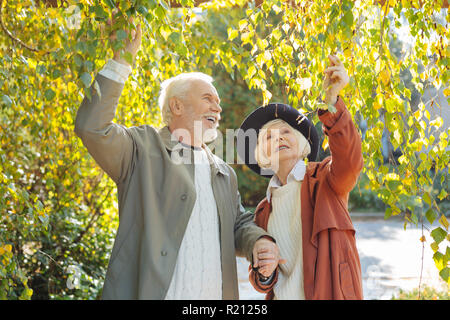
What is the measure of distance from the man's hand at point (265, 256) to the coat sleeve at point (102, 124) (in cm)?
55

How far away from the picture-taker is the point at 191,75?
6.11 ft

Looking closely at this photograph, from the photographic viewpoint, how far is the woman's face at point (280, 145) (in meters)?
1.77

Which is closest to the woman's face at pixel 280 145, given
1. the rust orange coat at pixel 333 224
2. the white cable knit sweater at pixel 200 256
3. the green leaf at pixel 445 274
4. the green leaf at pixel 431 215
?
the rust orange coat at pixel 333 224

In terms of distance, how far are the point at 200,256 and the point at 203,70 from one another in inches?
60.6

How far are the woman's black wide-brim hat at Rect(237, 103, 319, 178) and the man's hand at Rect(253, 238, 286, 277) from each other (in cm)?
36

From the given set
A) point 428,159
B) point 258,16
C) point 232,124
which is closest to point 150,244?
point 258,16

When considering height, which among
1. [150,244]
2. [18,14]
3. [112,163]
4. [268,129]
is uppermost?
[18,14]

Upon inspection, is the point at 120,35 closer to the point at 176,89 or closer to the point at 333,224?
the point at 176,89

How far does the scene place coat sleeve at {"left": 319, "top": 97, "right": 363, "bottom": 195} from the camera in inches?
59.4

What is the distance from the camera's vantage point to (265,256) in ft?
5.17

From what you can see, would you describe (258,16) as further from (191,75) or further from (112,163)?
(112,163)

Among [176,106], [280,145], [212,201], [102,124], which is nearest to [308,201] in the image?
[280,145]

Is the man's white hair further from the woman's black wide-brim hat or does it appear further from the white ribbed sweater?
the white ribbed sweater
